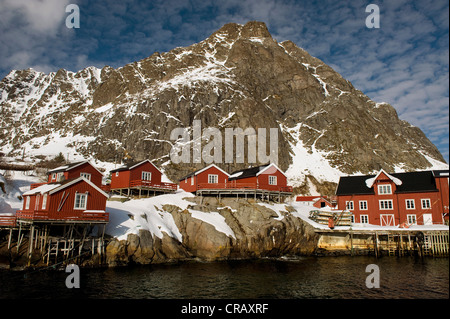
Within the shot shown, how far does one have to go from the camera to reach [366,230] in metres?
43.1

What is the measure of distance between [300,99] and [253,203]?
103874 millimetres

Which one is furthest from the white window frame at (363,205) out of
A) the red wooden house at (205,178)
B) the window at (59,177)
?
the window at (59,177)

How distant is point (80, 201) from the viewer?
3328cm

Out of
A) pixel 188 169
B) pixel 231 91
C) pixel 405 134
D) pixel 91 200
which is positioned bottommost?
pixel 91 200

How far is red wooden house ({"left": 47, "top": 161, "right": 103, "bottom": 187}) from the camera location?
46.6 metres

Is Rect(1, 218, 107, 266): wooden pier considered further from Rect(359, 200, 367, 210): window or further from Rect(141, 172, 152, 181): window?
Rect(359, 200, 367, 210): window

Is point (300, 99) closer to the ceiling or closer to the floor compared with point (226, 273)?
closer to the ceiling

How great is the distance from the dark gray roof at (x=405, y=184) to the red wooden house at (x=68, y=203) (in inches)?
1608

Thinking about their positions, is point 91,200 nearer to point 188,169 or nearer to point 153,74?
point 188,169

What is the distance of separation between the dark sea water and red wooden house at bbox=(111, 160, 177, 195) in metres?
18.4

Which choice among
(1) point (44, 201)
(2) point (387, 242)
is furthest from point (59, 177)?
(2) point (387, 242)

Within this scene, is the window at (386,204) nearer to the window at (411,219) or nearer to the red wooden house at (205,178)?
the window at (411,219)

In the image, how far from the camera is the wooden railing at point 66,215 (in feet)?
100
